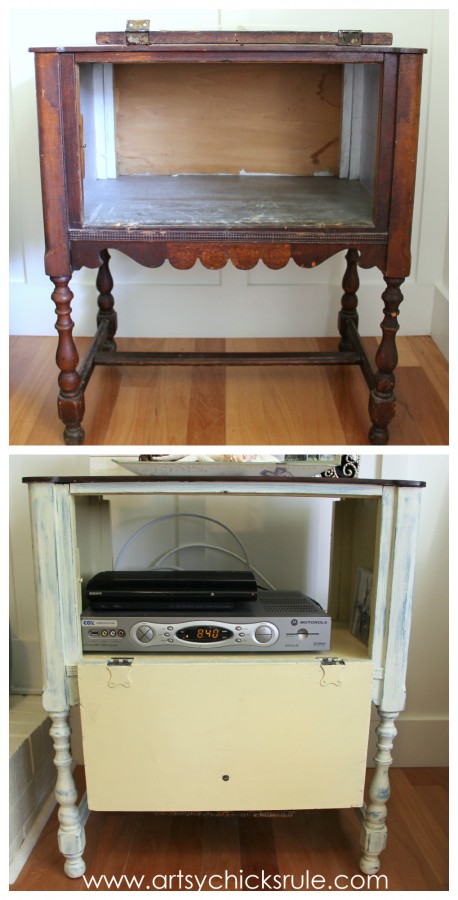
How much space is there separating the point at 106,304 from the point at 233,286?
1.11 ft

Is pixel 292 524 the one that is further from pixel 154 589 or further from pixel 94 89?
pixel 94 89

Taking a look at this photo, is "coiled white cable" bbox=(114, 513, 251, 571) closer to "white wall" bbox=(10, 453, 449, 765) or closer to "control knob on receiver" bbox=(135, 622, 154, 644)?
"white wall" bbox=(10, 453, 449, 765)

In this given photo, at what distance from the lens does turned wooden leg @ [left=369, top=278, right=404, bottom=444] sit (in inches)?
67.5

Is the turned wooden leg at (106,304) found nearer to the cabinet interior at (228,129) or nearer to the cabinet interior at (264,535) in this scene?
the cabinet interior at (228,129)

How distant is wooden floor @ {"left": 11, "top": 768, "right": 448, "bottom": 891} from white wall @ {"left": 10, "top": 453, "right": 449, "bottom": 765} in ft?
0.68

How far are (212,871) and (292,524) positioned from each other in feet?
2.40

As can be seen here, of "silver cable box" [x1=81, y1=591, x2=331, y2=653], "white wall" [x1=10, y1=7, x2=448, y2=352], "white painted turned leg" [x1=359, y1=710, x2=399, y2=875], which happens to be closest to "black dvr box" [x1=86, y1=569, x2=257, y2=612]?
"silver cable box" [x1=81, y1=591, x2=331, y2=653]

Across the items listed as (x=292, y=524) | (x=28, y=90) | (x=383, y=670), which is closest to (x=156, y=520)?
(x=292, y=524)

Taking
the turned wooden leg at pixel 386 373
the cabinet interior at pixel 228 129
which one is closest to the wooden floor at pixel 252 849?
the turned wooden leg at pixel 386 373

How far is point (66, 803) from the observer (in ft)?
5.31

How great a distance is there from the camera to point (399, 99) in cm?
Result: 155

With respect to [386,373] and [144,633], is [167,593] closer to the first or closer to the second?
[144,633]

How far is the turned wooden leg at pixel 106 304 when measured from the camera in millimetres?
2219
